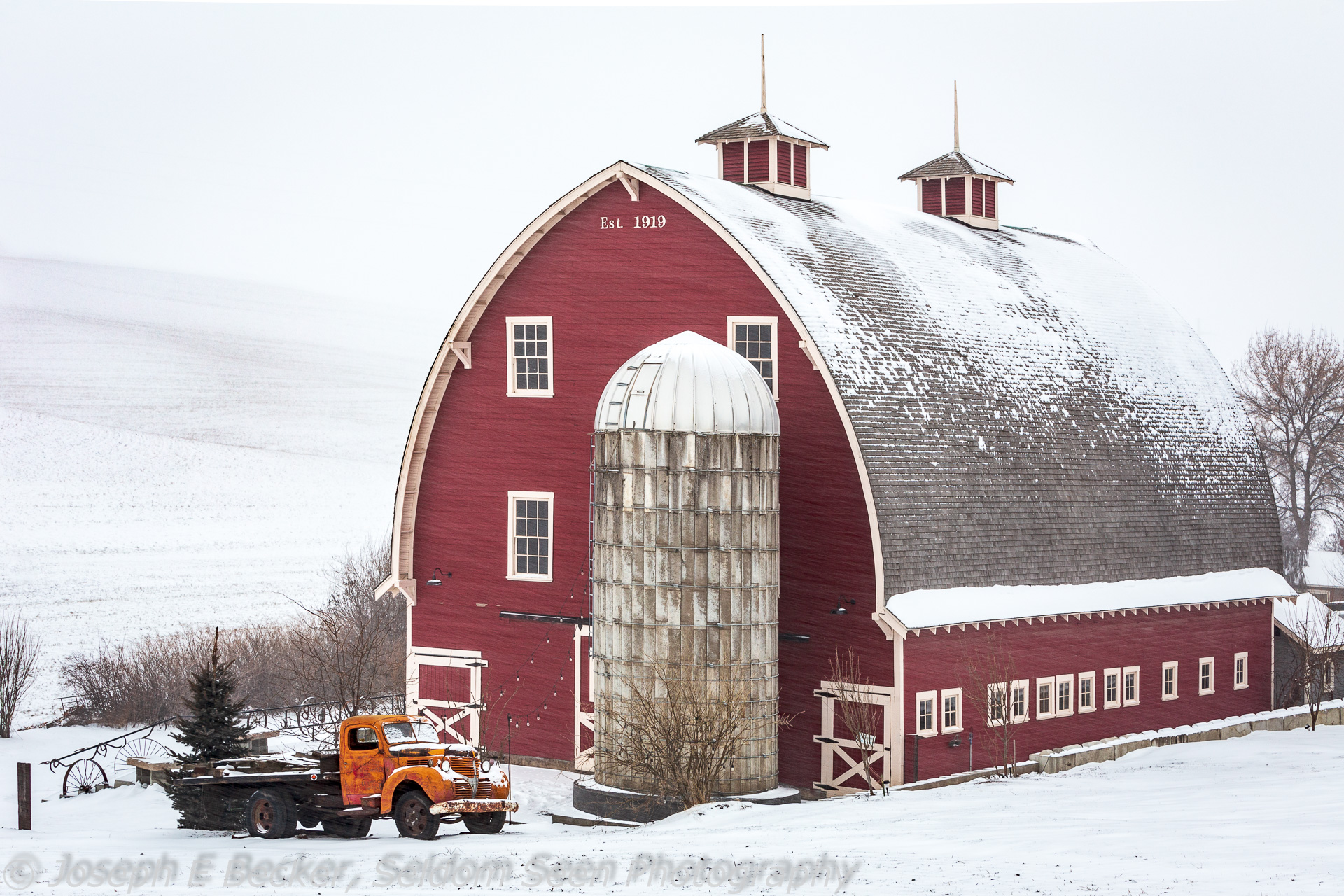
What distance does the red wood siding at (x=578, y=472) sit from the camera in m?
25.3

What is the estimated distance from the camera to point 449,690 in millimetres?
28938

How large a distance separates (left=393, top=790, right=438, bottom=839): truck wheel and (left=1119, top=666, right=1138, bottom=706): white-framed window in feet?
46.3

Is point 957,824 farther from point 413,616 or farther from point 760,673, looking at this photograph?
point 413,616

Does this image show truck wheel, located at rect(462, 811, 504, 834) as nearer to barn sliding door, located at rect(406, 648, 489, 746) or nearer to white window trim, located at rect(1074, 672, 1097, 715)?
barn sliding door, located at rect(406, 648, 489, 746)

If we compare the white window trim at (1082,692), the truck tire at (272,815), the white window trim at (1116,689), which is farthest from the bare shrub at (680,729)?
the white window trim at (1116,689)

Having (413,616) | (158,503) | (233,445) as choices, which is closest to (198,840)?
(413,616)

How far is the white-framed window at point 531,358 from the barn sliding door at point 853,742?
747cm

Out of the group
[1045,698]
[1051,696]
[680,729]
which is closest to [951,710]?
[1045,698]

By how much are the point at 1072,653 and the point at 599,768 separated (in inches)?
352

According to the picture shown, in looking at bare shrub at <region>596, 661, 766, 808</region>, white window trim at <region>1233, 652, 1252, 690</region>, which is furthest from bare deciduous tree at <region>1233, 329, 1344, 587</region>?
bare shrub at <region>596, 661, 766, 808</region>

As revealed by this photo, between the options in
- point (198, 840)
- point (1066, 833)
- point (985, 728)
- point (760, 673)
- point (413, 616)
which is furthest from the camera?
point (413, 616)

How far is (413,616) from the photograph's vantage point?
29266 mm

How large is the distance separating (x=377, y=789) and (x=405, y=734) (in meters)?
1.05

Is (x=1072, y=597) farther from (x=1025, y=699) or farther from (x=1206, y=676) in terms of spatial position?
(x=1206, y=676)
